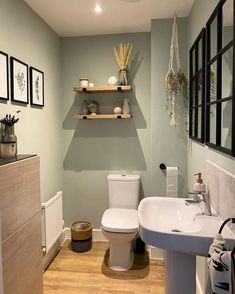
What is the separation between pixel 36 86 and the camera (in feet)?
8.23

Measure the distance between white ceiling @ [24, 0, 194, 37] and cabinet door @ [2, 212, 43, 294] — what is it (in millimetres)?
1830

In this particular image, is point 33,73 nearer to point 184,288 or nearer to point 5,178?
point 5,178

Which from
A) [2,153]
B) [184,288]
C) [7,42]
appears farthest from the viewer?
[7,42]

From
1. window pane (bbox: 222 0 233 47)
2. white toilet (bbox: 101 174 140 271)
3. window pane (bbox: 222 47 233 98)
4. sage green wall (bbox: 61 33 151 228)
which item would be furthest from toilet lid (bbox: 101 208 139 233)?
window pane (bbox: 222 0 233 47)

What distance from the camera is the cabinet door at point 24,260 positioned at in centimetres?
153

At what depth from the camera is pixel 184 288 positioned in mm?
1641

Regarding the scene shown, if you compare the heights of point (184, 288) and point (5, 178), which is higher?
point (5, 178)

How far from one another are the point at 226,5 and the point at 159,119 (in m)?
1.46

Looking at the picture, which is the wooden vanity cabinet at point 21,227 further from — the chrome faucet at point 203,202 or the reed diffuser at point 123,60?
the reed diffuser at point 123,60

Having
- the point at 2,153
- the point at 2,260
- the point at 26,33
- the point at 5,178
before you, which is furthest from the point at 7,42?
the point at 2,260

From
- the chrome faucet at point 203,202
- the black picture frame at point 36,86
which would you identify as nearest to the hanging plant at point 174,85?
the chrome faucet at point 203,202

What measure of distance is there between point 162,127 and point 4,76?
1593 mm

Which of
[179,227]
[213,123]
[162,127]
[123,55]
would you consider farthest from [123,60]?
[179,227]

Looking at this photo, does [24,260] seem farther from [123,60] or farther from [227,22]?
[123,60]
